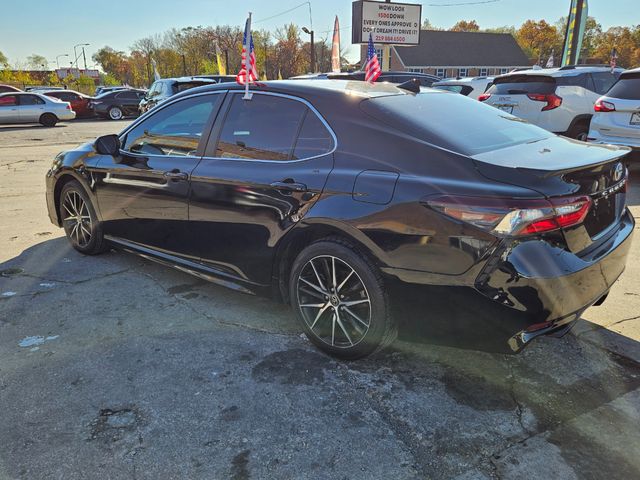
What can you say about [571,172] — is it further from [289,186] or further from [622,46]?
[622,46]

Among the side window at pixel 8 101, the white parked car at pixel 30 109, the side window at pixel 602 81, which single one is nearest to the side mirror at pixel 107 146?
the side window at pixel 602 81

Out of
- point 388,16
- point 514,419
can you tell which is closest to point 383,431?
point 514,419

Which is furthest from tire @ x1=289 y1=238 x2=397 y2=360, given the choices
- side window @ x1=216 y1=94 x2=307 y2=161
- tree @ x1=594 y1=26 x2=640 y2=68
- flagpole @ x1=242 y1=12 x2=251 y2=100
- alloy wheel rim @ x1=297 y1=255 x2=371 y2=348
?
tree @ x1=594 y1=26 x2=640 y2=68

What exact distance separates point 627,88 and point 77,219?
738 centimetres

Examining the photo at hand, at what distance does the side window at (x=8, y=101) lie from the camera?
20.9 m

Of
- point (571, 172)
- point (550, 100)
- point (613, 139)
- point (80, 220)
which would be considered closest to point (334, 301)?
point (571, 172)

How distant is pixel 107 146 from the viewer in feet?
13.9

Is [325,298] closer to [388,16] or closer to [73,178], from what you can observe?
[73,178]

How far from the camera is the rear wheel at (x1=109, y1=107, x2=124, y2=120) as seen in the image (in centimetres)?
2525

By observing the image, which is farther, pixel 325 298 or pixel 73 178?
pixel 73 178

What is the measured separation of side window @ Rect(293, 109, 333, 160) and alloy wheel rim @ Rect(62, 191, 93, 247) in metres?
2.62

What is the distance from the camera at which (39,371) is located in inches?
116

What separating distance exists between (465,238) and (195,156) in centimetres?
211

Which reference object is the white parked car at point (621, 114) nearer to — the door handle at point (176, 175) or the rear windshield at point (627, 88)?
the rear windshield at point (627, 88)
